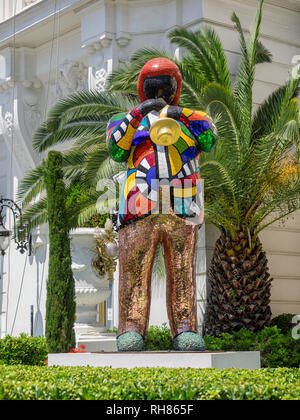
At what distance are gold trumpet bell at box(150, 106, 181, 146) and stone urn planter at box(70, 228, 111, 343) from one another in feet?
14.6

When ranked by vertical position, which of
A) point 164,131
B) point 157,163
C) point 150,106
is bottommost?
point 157,163

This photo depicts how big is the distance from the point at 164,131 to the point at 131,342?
1698 mm

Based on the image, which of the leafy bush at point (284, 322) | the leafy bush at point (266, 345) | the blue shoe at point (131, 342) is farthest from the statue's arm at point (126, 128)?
the leafy bush at point (284, 322)

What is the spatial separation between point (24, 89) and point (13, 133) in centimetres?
100

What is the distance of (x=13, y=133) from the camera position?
575 inches

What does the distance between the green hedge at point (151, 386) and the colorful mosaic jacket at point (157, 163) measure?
1.72 meters

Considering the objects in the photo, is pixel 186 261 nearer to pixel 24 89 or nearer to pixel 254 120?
pixel 254 120

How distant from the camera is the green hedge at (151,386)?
11.9 ft

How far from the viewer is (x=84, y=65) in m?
13.7

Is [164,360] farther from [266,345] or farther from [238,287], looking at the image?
[238,287]

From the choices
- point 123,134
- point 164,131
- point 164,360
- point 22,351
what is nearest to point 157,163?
point 123,134

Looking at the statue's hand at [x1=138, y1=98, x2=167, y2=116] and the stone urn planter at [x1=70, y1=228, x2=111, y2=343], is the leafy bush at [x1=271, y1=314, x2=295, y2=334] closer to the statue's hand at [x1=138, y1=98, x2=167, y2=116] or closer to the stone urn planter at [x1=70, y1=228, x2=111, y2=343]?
the stone urn planter at [x1=70, y1=228, x2=111, y2=343]

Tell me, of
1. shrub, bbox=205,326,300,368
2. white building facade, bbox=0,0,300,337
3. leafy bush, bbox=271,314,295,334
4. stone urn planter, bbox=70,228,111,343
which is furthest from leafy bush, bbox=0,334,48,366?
leafy bush, bbox=271,314,295,334

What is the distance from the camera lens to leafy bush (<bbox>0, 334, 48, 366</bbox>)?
832cm
